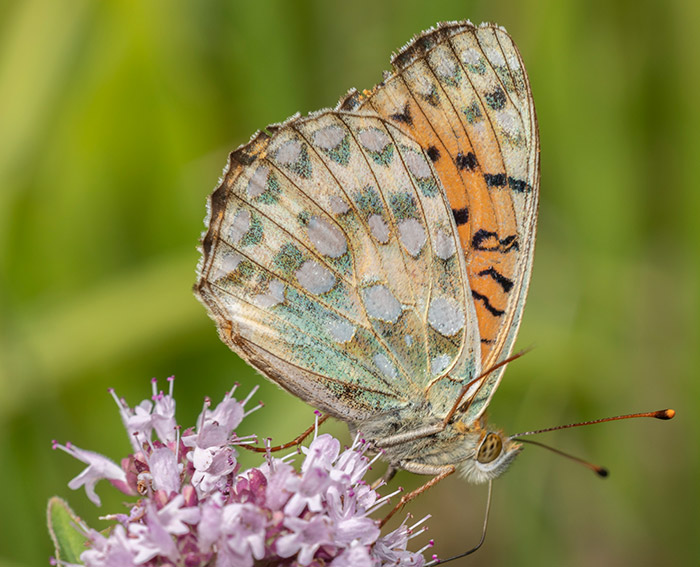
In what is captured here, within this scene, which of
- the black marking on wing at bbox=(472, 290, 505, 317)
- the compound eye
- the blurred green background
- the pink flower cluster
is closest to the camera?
the pink flower cluster

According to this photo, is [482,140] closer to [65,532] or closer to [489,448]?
[489,448]

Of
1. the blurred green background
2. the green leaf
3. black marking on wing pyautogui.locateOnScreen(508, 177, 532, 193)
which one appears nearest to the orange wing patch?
black marking on wing pyautogui.locateOnScreen(508, 177, 532, 193)

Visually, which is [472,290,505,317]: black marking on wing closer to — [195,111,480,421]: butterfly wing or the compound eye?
[195,111,480,421]: butterfly wing

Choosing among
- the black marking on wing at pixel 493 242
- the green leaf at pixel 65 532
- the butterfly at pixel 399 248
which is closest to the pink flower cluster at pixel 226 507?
the green leaf at pixel 65 532

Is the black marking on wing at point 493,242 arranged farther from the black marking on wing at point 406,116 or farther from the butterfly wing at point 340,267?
the black marking on wing at point 406,116

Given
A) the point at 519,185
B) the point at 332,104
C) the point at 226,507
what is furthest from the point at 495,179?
the point at 332,104

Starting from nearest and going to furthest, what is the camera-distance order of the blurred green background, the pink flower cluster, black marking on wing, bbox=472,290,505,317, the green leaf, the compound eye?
the pink flower cluster, the green leaf, the compound eye, black marking on wing, bbox=472,290,505,317, the blurred green background

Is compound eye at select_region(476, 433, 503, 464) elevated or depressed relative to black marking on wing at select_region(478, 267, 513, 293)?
depressed

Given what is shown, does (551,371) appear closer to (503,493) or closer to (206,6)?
(503,493)
